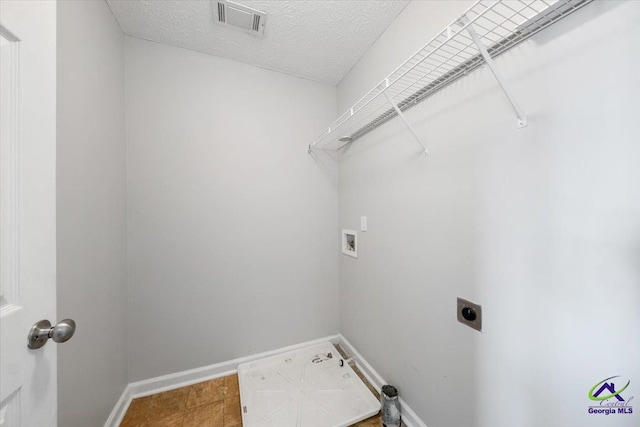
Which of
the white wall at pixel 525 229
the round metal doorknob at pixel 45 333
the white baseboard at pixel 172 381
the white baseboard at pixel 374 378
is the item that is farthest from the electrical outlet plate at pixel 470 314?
the white baseboard at pixel 172 381

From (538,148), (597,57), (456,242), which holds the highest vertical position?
(597,57)

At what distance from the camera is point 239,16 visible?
4.50 ft

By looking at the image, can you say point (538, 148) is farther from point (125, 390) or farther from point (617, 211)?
point (125, 390)

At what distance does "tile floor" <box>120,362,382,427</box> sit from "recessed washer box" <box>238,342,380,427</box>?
77 millimetres

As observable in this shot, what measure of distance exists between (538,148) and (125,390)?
262 cm

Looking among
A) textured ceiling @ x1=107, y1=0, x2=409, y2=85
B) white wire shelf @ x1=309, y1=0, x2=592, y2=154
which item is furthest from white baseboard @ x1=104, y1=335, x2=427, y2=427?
textured ceiling @ x1=107, y1=0, x2=409, y2=85

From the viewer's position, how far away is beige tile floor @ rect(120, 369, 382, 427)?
133 centimetres

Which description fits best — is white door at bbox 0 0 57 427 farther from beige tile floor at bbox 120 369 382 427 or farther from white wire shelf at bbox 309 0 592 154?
white wire shelf at bbox 309 0 592 154

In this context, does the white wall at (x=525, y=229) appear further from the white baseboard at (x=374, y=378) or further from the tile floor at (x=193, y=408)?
the tile floor at (x=193, y=408)

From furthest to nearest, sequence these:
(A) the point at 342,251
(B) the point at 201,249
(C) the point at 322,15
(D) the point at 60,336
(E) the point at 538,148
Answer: (A) the point at 342,251 < (B) the point at 201,249 < (C) the point at 322,15 < (E) the point at 538,148 < (D) the point at 60,336

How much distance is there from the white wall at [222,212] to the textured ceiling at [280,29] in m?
0.12

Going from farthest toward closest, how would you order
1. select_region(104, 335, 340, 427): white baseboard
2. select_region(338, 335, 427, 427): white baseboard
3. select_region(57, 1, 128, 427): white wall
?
select_region(104, 335, 340, 427): white baseboard → select_region(338, 335, 427, 427): white baseboard → select_region(57, 1, 128, 427): white wall

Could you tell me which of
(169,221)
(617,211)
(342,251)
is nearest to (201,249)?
(169,221)

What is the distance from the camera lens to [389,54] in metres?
1.44
